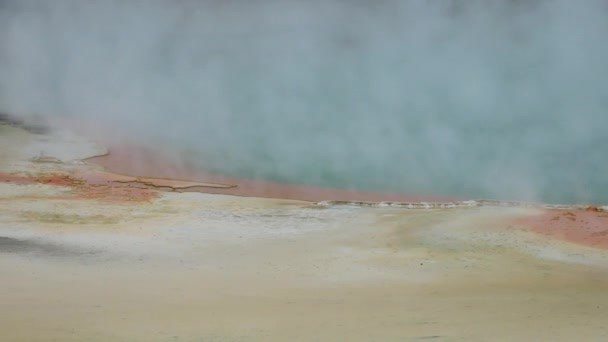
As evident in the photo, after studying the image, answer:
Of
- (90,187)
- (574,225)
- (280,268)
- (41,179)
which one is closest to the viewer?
(280,268)

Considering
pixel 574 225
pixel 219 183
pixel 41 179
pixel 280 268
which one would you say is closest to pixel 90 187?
pixel 41 179

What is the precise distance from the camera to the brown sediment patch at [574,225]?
5.33m

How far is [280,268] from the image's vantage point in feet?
14.8

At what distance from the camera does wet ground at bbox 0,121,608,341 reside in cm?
351

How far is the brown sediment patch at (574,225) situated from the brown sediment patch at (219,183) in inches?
62.5

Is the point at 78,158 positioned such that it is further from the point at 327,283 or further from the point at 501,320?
the point at 501,320

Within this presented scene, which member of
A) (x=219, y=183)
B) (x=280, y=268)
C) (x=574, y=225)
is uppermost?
(x=219, y=183)

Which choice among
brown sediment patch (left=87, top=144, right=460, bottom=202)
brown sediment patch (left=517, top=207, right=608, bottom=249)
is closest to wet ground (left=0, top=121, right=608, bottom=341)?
brown sediment patch (left=517, top=207, right=608, bottom=249)

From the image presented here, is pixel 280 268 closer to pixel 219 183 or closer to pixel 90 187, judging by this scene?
pixel 90 187

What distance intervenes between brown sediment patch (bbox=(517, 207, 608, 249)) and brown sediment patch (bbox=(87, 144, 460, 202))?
1588 mm

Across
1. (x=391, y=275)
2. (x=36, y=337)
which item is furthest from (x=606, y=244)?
(x=36, y=337)

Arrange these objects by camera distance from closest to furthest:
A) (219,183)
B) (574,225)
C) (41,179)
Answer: (574,225), (41,179), (219,183)

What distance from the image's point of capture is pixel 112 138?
28.4 feet

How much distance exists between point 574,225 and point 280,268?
252 cm
